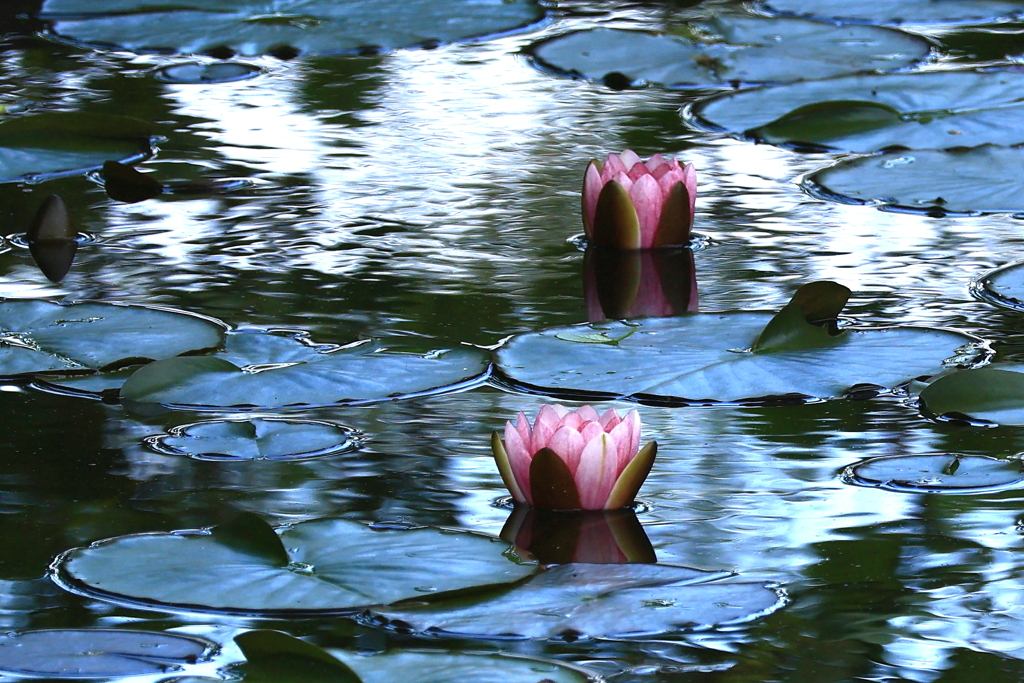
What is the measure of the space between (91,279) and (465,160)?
0.93m

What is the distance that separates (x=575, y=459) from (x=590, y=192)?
1.08 m

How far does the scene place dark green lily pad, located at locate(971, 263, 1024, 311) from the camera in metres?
2.32

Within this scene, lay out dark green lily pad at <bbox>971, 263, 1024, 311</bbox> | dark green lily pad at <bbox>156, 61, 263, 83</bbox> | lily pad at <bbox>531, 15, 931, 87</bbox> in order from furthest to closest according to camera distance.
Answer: dark green lily pad at <bbox>156, 61, 263, 83</bbox>, lily pad at <bbox>531, 15, 931, 87</bbox>, dark green lily pad at <bbox>971, 263, 1024, 311</bbox>

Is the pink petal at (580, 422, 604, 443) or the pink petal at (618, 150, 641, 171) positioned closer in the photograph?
the pink petal at (580, 422, 604, 443)

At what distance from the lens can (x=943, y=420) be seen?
190cm

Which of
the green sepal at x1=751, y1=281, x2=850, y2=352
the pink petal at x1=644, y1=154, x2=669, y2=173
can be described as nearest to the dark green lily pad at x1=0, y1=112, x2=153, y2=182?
the pink petal at x1=644, y1=154, x2=669, y2=173

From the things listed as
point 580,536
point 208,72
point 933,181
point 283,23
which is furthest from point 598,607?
point 283,23

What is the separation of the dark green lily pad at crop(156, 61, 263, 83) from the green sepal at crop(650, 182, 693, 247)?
1.65 metres

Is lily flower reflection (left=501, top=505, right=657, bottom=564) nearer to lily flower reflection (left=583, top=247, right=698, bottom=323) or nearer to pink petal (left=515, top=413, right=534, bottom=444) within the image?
pink petal (left=515, top=413, right=534, bottom=444)

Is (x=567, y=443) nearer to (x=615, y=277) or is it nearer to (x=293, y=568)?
(x=293, y=568)

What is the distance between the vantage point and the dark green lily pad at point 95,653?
1.31 m

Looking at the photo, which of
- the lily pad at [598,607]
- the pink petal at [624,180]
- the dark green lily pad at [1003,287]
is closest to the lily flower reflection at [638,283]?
the pink petal at [624,180]

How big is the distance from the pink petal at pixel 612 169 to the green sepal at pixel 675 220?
9 centimetres

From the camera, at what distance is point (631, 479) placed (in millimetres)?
1647
